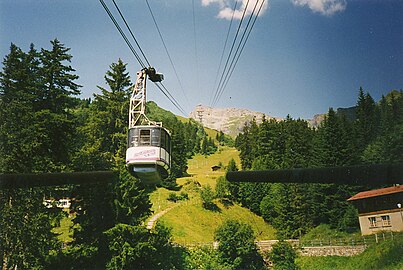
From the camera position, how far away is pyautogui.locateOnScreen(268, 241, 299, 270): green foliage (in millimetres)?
37031

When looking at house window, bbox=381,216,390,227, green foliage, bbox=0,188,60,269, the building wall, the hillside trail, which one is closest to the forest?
green foliage, bbox=0,188,60,269

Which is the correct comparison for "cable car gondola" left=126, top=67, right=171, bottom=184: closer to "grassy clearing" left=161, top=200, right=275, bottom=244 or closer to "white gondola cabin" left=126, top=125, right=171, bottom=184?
"white gondola cabin" left=126, top=125, right=171, bottom=184

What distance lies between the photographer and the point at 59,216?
2506 centimetres

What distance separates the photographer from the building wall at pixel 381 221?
120ft

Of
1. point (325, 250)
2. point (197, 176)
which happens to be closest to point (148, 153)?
point (325, 250)

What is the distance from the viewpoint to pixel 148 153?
15820 mm

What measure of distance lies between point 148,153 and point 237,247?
2515 cm

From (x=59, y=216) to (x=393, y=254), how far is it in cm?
2788

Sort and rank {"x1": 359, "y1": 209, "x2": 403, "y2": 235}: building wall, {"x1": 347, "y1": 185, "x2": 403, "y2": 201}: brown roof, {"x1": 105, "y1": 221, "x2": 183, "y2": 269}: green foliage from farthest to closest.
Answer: {"x1": 347, "y1": 185, "x2": 403, "y2": 201}: brown roof → {"x1": 359, "y1": 209, "x2": 403, "y2": 235}: building wall → {"x1": 105, "y1": 221, "x2": 183, "y2": 269}: green foliage

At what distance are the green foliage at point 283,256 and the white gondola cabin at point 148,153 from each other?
25414 millimetres

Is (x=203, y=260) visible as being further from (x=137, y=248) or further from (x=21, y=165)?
(x=21, y=165)

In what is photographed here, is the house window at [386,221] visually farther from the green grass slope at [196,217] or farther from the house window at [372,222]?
the green grass slope at [196,217]

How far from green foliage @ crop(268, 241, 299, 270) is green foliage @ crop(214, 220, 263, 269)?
5.34 feet

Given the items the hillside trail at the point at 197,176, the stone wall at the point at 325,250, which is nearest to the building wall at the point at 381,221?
the stone wall at the point at 325,250
